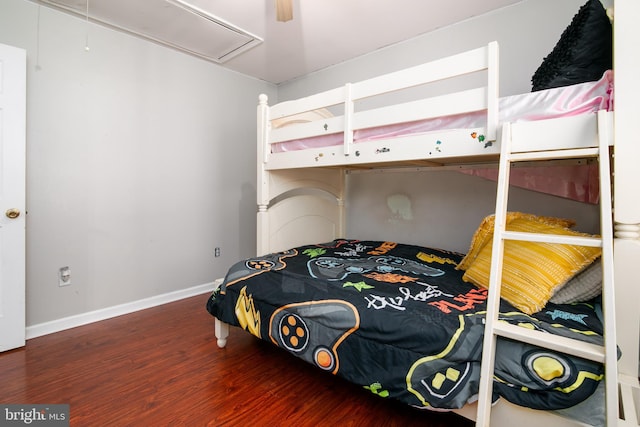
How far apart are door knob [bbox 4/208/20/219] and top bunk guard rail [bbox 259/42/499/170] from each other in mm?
1602

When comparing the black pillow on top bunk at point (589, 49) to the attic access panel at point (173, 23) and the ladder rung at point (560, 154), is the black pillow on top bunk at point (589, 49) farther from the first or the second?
the attic access panel at point (173, 23)

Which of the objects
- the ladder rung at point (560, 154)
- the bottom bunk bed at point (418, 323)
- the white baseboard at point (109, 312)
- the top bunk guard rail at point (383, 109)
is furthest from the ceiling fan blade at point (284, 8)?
the white baseboard at point (109, 312)

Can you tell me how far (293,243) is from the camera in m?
2.66

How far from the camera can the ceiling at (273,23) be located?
2186 mm

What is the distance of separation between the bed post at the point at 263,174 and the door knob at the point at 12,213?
59.9 inches

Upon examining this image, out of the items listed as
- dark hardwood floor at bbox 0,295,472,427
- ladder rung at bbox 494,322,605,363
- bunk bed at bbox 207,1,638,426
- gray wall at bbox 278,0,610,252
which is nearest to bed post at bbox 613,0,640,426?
bunk bed at bbox 207,1,638,426

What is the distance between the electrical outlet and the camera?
2.28 metres

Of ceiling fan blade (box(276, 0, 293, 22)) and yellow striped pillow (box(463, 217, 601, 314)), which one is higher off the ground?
ceiling fan blade (box(276, 0, 293, 22))

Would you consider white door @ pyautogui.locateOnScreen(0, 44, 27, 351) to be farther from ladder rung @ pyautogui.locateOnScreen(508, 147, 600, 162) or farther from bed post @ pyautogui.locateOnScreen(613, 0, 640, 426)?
bed post @ pyautogui.locateOnScreen(613, 0, 640, 426)

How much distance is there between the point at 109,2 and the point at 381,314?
2665 mm

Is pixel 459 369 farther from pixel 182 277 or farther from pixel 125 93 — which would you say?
pixel 125 93

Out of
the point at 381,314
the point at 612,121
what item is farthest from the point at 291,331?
the point at 612,121

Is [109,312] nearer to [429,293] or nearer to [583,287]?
[429,293]

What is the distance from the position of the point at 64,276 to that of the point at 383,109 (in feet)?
8.35
